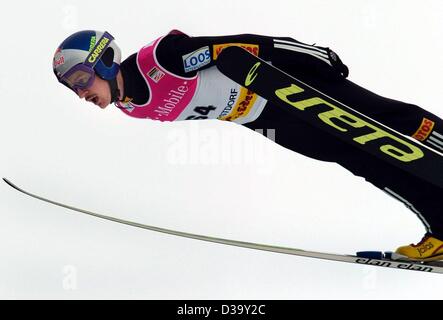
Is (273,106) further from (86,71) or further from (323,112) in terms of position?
(86,71)

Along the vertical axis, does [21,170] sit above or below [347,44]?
below

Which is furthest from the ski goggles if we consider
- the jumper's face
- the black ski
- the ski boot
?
the ski boot

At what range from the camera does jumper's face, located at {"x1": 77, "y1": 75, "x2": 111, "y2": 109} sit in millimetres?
2576

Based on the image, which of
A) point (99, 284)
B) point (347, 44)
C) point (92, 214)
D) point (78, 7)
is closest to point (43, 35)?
point (78, 7)

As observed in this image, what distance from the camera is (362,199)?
11.2ft

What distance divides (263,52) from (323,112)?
0.33 m

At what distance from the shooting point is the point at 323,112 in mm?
2420

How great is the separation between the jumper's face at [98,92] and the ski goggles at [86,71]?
15mm

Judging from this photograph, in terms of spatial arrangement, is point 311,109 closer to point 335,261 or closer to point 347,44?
point 335,261

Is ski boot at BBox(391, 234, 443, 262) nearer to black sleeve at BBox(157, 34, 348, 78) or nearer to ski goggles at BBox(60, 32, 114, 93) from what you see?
black sleeve at BBox(157, 34, 348, 78)

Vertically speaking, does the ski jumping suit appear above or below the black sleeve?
below

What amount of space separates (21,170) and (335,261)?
1477 mm

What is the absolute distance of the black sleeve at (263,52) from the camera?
2.54m

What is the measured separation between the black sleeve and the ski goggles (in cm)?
20
